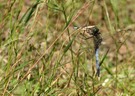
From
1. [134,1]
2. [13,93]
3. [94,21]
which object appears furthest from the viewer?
[134,1]

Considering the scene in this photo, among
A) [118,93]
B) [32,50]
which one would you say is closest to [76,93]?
[118,93]

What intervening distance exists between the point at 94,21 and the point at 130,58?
0.88 metres

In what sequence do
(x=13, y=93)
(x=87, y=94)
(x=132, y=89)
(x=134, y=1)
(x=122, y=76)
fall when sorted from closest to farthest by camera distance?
(x=87, y=94) → (x=13, y=93) → (x=132, y=89) → (x=122, y=76) → (x=134, y=1)

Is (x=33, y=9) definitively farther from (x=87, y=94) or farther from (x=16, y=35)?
(x=87, y=94)

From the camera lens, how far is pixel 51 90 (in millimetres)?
2082

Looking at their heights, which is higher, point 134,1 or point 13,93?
point 13,93

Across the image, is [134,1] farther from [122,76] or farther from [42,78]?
[42,78]

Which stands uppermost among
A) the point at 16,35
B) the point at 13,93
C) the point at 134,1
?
the point at 16,35

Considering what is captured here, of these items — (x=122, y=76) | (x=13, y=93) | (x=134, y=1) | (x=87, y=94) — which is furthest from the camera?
(x=134, y=1)

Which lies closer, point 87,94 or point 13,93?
point 87,94

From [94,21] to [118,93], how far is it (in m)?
1.35

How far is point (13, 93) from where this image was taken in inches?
87.2

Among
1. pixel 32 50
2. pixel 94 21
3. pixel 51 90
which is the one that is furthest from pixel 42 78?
pixel 94 21

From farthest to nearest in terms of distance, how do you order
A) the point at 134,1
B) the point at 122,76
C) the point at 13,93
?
the point at 134,1
the point at 122,76
the point at 13,93
